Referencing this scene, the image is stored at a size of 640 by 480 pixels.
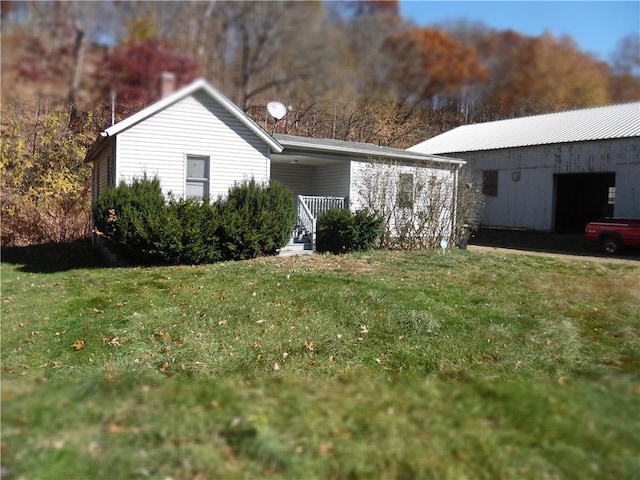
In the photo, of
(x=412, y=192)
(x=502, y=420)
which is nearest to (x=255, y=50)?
(x=502, y=420)

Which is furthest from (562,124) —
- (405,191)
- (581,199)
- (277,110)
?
(581,199)

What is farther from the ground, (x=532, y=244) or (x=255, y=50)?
(x=255, y=50)

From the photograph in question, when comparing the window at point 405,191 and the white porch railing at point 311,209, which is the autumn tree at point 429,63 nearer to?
the white porch railing at point 311,209

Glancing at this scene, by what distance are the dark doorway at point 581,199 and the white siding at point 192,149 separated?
1615cm

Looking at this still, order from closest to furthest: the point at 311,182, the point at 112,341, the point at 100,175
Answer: the point at 112,341
the point at 100,175
the point at 311,182

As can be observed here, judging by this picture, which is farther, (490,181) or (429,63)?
(490,181)

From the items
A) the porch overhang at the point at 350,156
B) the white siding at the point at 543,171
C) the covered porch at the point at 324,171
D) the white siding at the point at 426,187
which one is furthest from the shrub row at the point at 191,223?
the white siding at the point at 543,171

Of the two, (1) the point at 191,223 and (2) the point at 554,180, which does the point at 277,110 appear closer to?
(1) the point at 191,223

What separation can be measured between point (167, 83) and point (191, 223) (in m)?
Answer: 9.63

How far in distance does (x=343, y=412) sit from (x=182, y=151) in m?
2.94

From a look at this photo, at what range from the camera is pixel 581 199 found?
2411 centimetres

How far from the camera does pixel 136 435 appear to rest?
233cm

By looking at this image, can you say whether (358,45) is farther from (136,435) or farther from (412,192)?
(412,192)

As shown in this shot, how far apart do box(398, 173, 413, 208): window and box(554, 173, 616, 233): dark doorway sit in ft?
34.1
